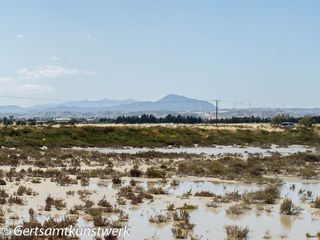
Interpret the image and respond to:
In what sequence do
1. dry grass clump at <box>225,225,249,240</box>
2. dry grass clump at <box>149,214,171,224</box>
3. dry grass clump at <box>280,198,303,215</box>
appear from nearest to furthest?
dry grass clump at <box>225,225,249,240</box> < dry grass clump at <box>149,214,171,224</box> < dry grass clump at <box>280,198,303,215</box>

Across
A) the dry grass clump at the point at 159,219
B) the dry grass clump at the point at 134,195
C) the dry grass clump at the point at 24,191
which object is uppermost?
the dry grass clump at the point at 24,191

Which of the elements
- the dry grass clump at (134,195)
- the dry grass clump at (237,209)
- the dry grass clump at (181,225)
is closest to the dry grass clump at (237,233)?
the dry grass clump at (181,225)

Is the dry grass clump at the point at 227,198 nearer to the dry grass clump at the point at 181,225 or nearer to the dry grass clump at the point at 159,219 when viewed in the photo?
the dry grass clump at the point at 181,225

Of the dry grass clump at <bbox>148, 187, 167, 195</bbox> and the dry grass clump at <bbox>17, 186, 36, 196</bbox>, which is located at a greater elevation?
the dry grass clump at <bbox>17, 186, 36, 196</bbox>

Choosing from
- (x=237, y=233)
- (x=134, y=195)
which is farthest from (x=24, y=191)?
(x=237, y=233)

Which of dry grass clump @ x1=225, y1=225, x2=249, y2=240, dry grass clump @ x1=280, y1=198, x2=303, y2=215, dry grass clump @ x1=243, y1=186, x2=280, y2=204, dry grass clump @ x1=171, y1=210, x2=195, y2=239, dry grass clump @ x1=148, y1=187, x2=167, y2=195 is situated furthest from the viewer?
dry grass clump @ x1=148, y1=187, x2=167, y2=195

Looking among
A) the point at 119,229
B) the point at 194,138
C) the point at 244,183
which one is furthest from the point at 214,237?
the point at 194,138

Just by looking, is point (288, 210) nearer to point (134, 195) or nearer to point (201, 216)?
point (201, 216)

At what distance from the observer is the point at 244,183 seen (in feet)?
94.7

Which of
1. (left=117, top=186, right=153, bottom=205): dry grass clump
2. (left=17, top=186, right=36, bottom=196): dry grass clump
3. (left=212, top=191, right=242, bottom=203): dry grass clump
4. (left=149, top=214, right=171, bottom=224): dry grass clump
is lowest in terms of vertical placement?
(left=212, top=191, right=242, bottom=203): dry grass clump

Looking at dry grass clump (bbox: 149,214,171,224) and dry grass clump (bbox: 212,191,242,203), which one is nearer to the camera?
dry grass clump (bbox: 149,214,171,224)

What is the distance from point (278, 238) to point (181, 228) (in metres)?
2.79

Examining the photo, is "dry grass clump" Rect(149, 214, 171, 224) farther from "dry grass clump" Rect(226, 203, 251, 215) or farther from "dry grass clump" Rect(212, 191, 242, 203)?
"dry grass clump" Rect(212, 191, 242, 203)

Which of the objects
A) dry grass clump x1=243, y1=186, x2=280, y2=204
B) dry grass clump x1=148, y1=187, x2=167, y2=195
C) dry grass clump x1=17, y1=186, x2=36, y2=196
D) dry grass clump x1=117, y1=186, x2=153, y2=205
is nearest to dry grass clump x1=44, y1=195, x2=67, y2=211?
dry grass clump x1=17, y1=186, x2=36, y2=196
